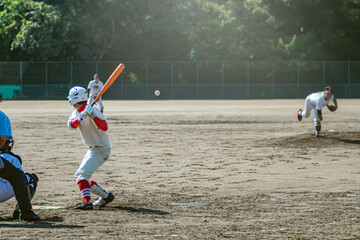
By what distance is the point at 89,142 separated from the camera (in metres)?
8.73

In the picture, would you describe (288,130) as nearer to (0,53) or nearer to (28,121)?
(28,121)

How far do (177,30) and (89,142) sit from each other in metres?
42.5

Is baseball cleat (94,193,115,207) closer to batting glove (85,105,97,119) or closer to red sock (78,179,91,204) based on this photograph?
red sock (78,179,91,204)

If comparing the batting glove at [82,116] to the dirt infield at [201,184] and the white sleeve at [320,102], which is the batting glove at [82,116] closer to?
the dirt infield at [201,184]

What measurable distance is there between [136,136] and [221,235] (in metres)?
12.4

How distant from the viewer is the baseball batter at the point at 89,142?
845 centimetres

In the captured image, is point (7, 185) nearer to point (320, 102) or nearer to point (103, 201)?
point (103, 201)

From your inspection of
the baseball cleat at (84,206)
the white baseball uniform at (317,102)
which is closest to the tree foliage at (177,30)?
the white baseball uniform at (317,102)

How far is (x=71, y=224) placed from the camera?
746cm

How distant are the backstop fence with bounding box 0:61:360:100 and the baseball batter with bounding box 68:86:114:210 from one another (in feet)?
125

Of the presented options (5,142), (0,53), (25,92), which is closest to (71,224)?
(5,142)

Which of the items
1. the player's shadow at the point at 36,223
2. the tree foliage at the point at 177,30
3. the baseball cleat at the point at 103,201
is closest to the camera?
the player's shadow at the point at 36,223

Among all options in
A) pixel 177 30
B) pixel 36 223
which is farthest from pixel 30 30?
pixel 36 223

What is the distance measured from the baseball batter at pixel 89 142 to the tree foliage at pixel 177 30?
131ft
